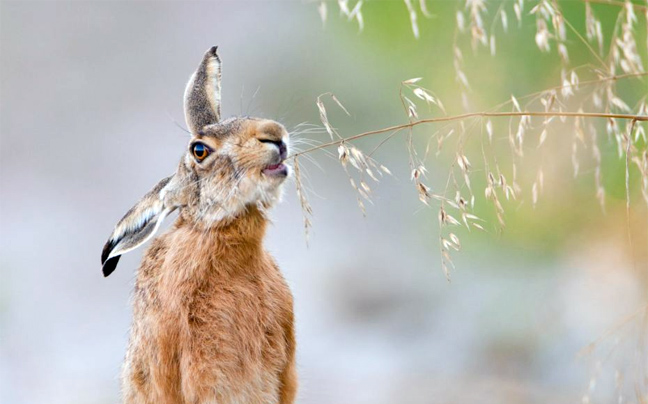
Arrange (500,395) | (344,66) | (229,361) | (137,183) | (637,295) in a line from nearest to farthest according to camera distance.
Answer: (229,361), (637,295), (500,395), (344,66), (137,183)

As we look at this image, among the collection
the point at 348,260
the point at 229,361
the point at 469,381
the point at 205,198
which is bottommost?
the point at 469,381

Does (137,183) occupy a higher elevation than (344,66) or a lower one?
lower

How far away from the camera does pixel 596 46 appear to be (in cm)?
511

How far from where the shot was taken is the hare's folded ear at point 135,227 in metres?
3.02

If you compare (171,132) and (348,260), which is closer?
(348,260)

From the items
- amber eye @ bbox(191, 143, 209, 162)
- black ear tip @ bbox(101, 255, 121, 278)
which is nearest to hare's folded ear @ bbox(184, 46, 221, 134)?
amber eye @ bbox(191, 143, 209, 162)

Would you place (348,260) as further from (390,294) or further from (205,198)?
(205,198)

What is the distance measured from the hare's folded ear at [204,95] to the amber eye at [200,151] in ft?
0.36

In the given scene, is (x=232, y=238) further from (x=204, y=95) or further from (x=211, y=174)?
(x=204, y=95)

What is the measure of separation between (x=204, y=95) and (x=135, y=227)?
22.1 inches

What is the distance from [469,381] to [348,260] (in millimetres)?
1605

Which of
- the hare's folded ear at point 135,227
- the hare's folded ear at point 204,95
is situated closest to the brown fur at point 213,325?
the hare's folded ear at point 135,227

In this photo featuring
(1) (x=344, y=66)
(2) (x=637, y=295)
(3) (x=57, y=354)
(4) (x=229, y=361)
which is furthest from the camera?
(1) (x=344, y=66)

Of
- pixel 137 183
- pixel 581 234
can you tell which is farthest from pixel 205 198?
pixel 137 183
